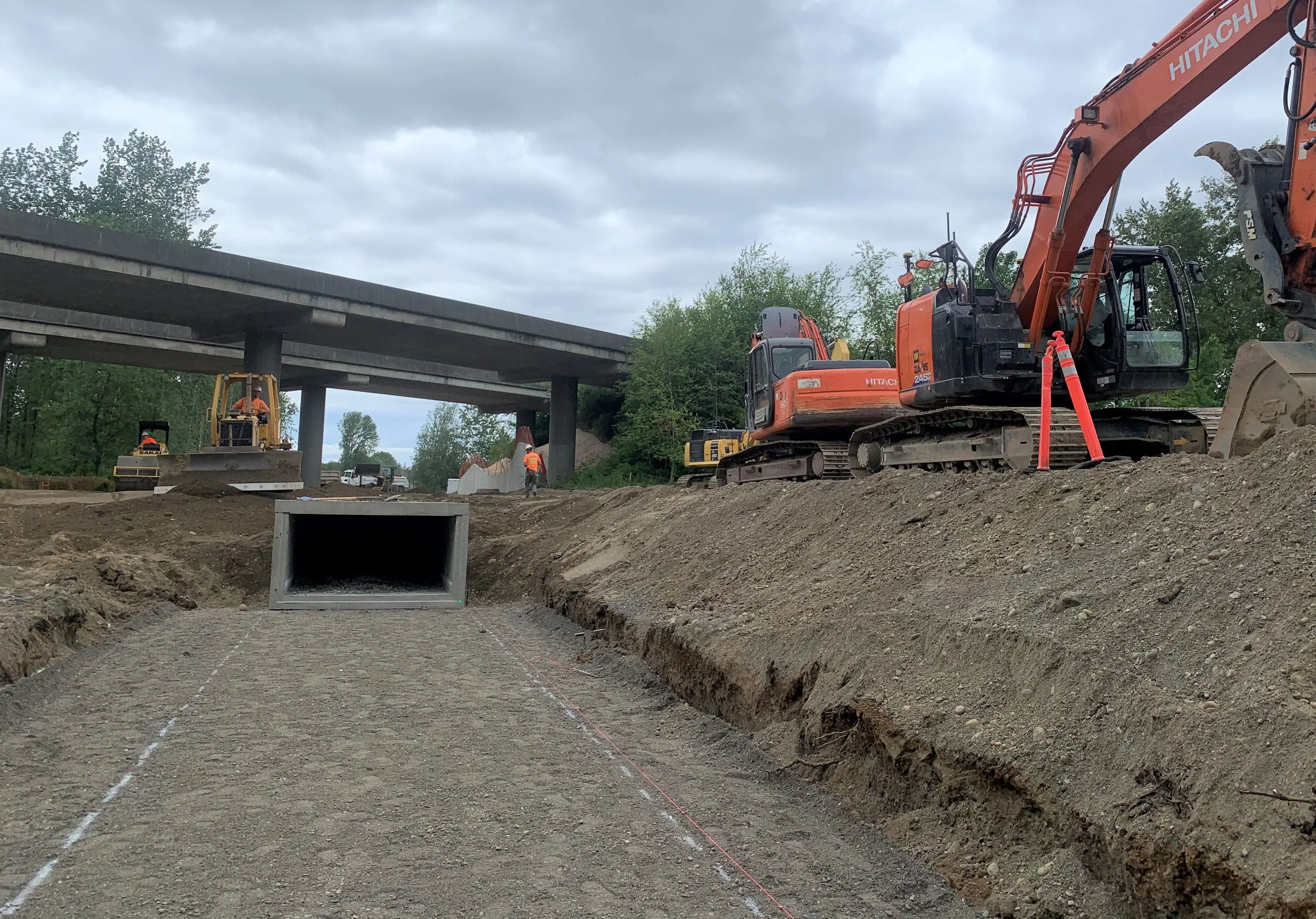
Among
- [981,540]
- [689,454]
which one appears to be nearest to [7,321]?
[689,454]

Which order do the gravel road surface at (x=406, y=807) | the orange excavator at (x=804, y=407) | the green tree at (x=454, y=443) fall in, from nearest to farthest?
the gravel road surface at (x=406, y=807)
the orange excavator at (x=804, y=407)
the green tree at (x=454, y=443)

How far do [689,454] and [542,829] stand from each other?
20.3m

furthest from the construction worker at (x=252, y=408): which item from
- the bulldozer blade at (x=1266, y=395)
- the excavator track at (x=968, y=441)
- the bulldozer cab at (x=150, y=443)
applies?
the bulldozer blade at (x=1266, y=395)

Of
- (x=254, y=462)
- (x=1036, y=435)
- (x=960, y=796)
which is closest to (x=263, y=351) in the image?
(x=254, y=462)

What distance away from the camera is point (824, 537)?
9.16 m

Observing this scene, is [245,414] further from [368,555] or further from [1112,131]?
[1112,131]

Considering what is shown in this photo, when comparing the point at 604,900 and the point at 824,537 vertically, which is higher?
the point at 824,537

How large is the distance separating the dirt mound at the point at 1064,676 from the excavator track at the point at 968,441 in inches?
24.9

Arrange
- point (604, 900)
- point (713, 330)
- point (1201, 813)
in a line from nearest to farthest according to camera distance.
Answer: point (1201, 813) → point (604, 900) → point (713, 330)

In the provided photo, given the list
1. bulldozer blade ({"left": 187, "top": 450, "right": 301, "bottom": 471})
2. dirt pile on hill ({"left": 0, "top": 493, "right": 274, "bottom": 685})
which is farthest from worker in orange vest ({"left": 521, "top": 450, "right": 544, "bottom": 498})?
dirt pile on hill ({"left": 0, "top": 493, "right": 274, "bottom": 685})

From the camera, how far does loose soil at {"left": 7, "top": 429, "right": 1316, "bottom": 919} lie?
10.8 feet

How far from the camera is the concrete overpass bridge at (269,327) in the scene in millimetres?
24281

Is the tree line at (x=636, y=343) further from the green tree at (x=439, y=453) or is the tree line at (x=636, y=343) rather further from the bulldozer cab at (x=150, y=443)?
the green tree at (x=439, y=453)

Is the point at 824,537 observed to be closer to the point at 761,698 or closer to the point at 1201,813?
the point at 761,698
